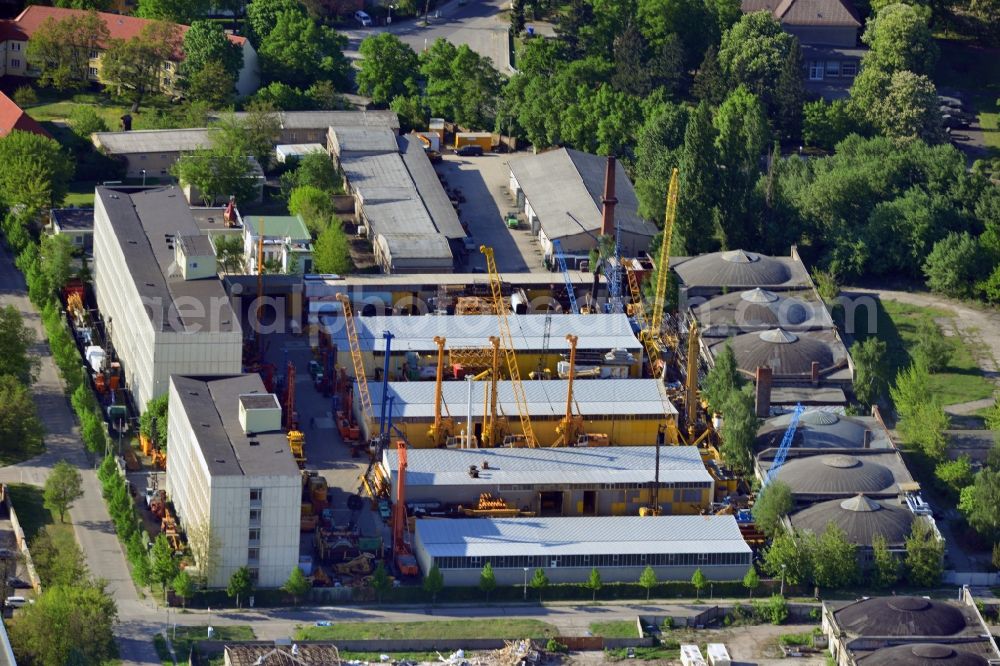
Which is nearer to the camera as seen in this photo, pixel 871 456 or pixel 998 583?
pixel 998 583

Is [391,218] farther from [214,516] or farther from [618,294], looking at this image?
[214,516]

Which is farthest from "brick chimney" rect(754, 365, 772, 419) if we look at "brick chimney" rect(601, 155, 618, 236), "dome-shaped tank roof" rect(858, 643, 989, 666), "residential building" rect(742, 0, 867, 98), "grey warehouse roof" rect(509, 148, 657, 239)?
"residential building" rect(742, 0, 867, 98)

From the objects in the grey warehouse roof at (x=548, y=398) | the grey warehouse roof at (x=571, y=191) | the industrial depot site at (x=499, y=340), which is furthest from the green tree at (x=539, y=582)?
the grey warehouse roof at (x=571, y=191)

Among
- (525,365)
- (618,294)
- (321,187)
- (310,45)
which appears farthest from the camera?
(310,45)

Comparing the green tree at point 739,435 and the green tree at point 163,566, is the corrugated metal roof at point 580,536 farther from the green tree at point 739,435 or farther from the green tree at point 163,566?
the green tree at point 163,566

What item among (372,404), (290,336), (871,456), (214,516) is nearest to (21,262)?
(290,336)

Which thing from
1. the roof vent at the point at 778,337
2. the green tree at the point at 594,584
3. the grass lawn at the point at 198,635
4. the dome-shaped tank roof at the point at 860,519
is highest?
the roof vent at the point at 778,337

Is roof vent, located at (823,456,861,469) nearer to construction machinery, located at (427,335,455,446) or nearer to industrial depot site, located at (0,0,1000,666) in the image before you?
industrial depot site, located at (0,0,1000,666)
